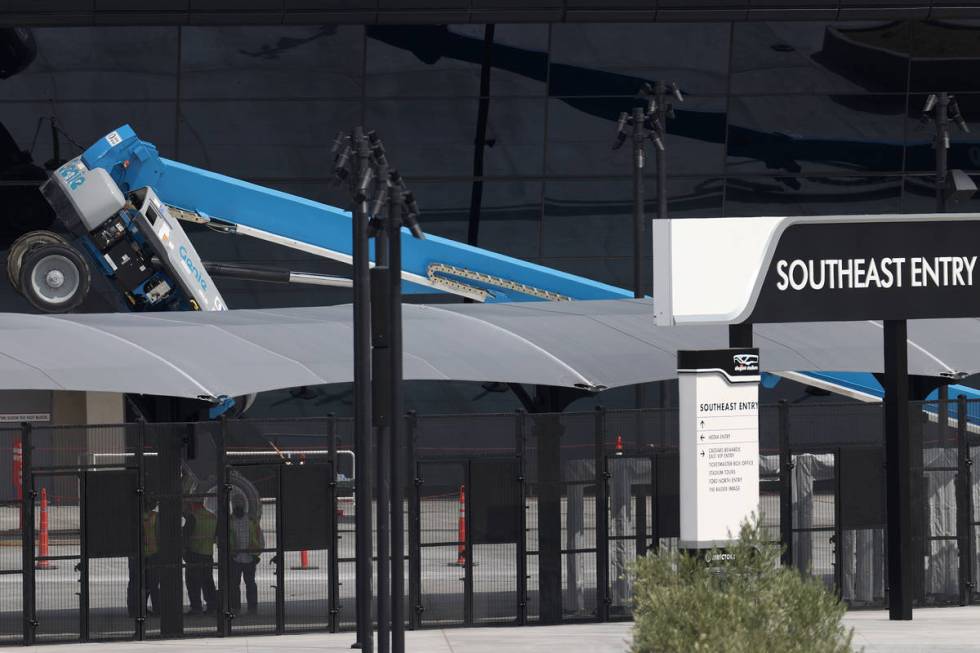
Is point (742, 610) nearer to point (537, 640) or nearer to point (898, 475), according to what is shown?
point (537, 640)

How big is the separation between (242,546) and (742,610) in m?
8.90

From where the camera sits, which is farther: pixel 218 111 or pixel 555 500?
pixel 218 111

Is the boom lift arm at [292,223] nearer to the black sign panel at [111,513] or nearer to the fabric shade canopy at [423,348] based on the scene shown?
the fabric shade canopy at [423,348]

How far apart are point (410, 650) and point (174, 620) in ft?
9.75

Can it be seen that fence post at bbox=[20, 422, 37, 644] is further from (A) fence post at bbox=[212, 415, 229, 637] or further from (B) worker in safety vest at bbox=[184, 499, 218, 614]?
(A) fence post at bbox=[212, 415, 229, 637]

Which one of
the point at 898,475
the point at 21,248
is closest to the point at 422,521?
the point at 898,475

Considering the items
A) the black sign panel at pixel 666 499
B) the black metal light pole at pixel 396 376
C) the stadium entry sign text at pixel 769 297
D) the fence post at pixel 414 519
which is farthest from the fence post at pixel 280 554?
the stadium entry sign text at pixel 769 297

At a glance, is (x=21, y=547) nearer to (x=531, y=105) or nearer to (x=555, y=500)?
(x=555, y=500)

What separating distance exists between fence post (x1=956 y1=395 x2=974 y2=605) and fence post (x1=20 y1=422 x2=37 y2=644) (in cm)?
1104

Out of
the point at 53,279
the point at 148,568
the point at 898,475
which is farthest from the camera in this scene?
the point at 53,279

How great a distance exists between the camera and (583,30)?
39844 millimetres

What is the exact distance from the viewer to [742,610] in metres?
Answer: 12.1

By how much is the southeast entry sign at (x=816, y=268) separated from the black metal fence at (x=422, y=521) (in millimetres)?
2775

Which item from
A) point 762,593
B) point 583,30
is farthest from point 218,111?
point 762,593
